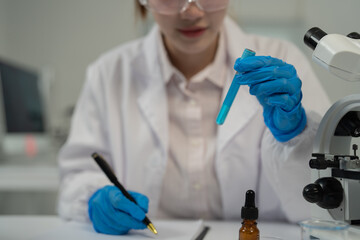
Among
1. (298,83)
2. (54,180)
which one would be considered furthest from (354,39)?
(54,180)

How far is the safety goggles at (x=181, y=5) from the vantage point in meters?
0.86

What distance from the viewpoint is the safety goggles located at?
0.86 meters

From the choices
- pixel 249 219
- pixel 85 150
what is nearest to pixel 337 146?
pixel 249 219

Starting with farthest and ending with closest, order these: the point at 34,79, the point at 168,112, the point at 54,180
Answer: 1. the point at 34,79
2. the point at 54,180
3. the point at 168,112

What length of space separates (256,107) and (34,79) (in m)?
1.87

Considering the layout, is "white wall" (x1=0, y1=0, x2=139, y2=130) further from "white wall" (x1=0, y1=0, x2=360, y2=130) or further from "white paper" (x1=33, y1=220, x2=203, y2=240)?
"white paper" (x1=33, y1=220, x2=203, y2=240)

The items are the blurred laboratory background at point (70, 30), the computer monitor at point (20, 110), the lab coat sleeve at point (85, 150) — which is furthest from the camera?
the blurred laboratory background at point (70, 30)

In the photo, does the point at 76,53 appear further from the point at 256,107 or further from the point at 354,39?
the point at 354,39

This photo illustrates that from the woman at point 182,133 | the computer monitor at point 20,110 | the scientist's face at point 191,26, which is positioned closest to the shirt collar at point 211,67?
the woman at point 182,133

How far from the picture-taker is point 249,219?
0.60 meters

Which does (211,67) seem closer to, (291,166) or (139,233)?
(291,166)

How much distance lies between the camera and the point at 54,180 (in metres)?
1.66

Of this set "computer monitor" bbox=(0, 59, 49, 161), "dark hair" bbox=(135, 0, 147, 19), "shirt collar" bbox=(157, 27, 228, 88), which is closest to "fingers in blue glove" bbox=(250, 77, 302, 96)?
"shirt collar" bbox=(157, 27, 228, 88)

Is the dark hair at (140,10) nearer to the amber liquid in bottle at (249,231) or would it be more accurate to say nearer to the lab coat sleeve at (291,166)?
the lab coat sleeve at (291,166)
